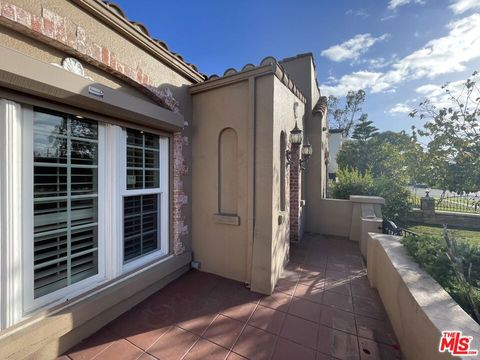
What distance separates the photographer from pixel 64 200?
2.46 m

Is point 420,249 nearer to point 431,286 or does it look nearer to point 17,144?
point 431,286

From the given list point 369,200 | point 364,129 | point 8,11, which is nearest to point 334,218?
point 369,200

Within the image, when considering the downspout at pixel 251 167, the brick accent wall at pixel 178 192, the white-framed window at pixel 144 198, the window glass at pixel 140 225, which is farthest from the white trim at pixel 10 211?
the downspout at pixel 251 167

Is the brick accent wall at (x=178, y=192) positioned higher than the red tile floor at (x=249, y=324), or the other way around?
the brick accent wall at (x=178, y=192)

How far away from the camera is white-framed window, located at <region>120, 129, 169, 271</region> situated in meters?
→ 3.16

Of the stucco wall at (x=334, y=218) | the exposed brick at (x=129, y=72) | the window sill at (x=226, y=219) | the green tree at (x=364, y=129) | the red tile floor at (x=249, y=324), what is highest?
the green tree at (x=364, y=129)

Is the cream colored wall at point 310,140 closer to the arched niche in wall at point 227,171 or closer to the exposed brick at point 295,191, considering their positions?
the exposed brick at point 295,191

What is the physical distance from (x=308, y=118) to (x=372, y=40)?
8.81ft

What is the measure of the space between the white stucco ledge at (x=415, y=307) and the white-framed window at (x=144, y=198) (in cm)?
352

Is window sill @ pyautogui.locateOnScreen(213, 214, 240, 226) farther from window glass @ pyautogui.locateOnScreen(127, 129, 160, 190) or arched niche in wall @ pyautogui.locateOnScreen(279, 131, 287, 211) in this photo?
arched niche in wall @ pyautogui.locateOnScreen(279, 131, 287, 211)

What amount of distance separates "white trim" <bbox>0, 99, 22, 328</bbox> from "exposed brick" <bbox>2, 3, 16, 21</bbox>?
73 centimetres

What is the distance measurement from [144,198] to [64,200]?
1.12 meters

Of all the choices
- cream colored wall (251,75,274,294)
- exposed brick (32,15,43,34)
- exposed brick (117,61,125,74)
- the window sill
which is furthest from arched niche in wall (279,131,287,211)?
exposed brick (32,15,43,34)

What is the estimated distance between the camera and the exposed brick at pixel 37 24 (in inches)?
78.3
